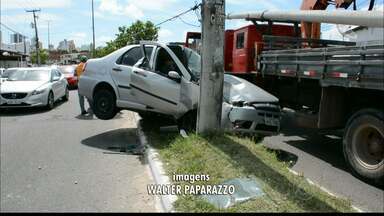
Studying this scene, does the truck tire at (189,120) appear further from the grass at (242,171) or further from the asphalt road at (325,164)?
the asphalt road at (325,164)

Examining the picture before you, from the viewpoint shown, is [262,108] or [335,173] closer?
[335,173]

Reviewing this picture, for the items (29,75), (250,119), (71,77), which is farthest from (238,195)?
(71,77)

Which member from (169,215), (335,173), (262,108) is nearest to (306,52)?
(262,108)

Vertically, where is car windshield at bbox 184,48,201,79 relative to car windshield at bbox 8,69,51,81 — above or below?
above

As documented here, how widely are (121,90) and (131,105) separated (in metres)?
0.42

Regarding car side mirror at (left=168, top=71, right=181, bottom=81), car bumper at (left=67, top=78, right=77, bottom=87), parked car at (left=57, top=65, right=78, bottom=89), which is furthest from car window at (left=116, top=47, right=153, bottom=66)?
car bumper at (left=67, top=78, right=77, bottom=87)

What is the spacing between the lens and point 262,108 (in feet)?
24.8

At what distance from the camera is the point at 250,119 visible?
290 inches

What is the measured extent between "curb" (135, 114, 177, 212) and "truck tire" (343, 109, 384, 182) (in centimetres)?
281

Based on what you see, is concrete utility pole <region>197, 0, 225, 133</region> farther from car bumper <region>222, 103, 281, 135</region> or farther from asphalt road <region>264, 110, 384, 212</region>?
asphalt road <region>264, 110, 384, 212</region>

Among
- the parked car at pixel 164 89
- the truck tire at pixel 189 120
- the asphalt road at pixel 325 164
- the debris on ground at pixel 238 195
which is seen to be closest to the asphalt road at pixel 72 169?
the debris on ground at pixel 238 195

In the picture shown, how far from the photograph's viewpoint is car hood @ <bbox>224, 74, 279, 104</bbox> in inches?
301

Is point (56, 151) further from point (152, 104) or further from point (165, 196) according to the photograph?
point (165, 196)

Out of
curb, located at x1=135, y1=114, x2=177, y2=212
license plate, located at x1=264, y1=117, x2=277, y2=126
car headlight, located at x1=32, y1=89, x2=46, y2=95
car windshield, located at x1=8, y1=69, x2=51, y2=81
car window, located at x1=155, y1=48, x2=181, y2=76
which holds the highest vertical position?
car window, located at x1=155, y1=48, x2=181, y2=76
